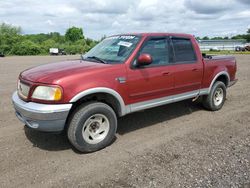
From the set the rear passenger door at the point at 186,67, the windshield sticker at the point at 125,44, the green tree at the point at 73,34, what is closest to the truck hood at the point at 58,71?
the windshield sticker at the point at 125,44

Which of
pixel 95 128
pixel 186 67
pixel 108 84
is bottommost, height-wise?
pixel 95 128

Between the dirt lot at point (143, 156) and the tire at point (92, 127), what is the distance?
166 mm

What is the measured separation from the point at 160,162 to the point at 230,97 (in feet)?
16.9

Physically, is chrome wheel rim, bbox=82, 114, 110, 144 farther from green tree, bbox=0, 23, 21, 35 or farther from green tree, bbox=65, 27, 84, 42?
green tree, bbox=65, 27, 84, 42

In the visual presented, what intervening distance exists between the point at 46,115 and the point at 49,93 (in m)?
0.33

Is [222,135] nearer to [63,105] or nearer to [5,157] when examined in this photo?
[63,105]

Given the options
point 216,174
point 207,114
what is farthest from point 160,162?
point 207,114

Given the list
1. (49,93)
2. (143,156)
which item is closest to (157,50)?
(143,156)

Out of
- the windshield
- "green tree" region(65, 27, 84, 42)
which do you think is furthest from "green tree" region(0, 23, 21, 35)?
the windshield

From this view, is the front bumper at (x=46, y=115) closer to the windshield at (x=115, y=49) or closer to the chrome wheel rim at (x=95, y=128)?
the chrome wheel rim at (x=95, y=128)

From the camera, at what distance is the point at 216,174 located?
12.2ft

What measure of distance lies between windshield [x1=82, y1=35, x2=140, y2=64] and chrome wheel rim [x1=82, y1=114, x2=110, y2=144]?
41.8 inches

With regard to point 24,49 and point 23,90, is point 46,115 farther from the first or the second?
point 24,49

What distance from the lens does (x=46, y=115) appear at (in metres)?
3.94
